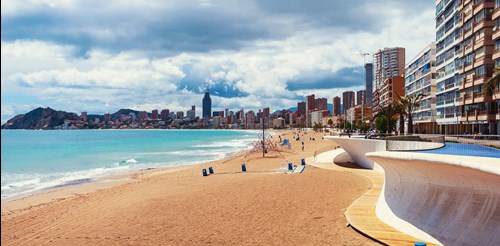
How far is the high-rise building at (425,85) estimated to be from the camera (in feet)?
190

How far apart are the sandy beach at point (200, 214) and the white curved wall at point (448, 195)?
4.67 ft

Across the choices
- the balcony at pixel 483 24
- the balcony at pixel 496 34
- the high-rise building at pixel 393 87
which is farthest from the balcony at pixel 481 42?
the high-rise building at pixel 393 87

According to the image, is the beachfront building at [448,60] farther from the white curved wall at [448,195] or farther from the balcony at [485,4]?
the white curved wall at [448,195]

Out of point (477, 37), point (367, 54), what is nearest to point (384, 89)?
Result: point (367, 54)

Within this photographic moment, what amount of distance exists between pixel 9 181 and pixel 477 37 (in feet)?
142

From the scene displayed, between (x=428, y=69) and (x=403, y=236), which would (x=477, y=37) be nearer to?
(x=428, y=69)

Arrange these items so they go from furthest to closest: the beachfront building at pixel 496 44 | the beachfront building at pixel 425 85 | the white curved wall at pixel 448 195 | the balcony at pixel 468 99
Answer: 1. the beachfront building at pixel 425 85
2. the balcony at pixel 468 99
3. the beachfront building at pixel 496 44
4. the white curved wall at pixel 448 195

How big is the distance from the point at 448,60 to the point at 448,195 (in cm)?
4483

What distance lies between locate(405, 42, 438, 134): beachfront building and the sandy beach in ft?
140

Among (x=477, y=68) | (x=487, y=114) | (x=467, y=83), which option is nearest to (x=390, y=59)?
(x=467, y=83)

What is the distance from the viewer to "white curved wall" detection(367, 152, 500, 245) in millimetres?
7289

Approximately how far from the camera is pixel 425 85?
6062cm

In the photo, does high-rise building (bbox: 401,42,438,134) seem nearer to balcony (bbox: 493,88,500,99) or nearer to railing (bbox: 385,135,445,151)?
balcony (bbox: 493,88,500,99)

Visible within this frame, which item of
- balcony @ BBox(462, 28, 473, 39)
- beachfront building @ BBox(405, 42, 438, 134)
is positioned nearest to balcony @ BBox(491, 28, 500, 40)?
balcony @ BBox(462, 28, 473, 39)
